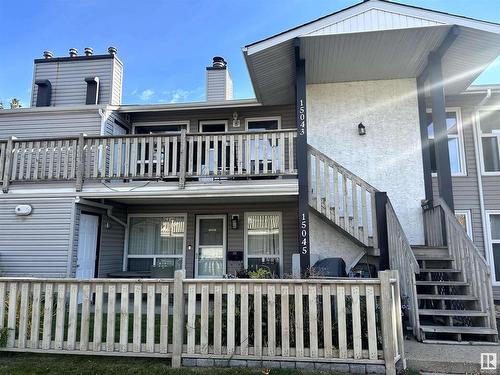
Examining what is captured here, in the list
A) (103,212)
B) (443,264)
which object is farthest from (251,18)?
(443,264)

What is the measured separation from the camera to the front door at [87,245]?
8.04 m

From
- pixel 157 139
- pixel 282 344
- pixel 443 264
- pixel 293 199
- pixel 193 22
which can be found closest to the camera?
pixel 282 344

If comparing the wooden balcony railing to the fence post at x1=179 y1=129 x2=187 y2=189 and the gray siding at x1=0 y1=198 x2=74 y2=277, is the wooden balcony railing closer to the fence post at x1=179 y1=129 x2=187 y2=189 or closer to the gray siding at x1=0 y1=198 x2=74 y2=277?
the fence post at x1=179 y1=129 x2=187 y2=189

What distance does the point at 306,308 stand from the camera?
4.36 m

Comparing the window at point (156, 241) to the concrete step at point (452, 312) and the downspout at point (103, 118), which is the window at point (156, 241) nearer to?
the downspout at point (103, 118)

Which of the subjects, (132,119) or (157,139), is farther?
(132,119)

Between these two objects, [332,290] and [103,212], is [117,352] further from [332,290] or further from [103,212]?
[103,212]

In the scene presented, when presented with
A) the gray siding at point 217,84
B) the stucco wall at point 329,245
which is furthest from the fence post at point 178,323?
the gray siding at point 217,84

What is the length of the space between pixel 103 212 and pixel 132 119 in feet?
9.22

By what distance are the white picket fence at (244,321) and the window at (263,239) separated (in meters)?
4.62

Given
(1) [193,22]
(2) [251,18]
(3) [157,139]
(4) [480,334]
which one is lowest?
(4) [480,334]

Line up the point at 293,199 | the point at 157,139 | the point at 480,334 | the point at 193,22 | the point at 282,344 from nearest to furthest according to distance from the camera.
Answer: the point at 282,344 < the point at 480,334 < the point at 157,139 < the point at 293,199 < the point at 193,22

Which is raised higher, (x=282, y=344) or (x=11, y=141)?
(x=11, y=141)

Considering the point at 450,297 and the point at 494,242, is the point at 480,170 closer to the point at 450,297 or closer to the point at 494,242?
the point at 494,242
